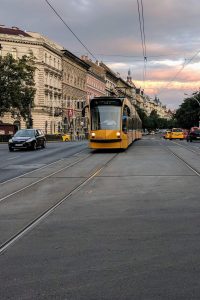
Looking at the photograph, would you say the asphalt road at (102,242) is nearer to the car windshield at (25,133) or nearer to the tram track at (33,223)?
the tram track at (33,223)

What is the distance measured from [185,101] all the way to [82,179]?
4575 inches

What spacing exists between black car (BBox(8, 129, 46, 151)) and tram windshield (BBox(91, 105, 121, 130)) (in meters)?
7.06

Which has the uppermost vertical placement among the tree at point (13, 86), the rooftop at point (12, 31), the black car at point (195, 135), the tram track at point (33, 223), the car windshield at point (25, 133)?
the rooftop at point (12, 31)

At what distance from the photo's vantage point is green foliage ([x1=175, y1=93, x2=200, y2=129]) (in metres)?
117

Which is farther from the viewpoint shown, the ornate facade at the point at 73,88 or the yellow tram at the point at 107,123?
the ornate facade at the point at 73,88

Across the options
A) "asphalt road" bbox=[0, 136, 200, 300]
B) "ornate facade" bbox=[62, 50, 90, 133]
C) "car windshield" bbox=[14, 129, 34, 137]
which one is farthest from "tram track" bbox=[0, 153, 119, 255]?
"ornate facade" bbox=[62, 50, 90, 133]

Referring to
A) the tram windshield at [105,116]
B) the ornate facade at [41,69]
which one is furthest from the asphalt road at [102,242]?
the ornate facade at [41,69]

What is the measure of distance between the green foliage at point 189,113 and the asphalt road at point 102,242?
103425 mm

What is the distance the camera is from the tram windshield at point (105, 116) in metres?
27.2

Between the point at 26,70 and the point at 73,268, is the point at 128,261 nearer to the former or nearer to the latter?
the point at 73,268

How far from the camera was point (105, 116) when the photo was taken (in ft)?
90.0

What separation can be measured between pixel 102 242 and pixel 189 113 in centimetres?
11745

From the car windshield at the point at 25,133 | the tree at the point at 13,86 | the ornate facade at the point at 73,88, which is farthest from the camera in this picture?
the ornate facade at the point at 73,88

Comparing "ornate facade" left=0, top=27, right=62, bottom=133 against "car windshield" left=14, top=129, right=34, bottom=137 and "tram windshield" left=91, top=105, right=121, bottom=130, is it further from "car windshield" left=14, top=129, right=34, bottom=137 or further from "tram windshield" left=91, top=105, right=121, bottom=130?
"tram windshield" left=91, top=105, right=121, bottom=130
